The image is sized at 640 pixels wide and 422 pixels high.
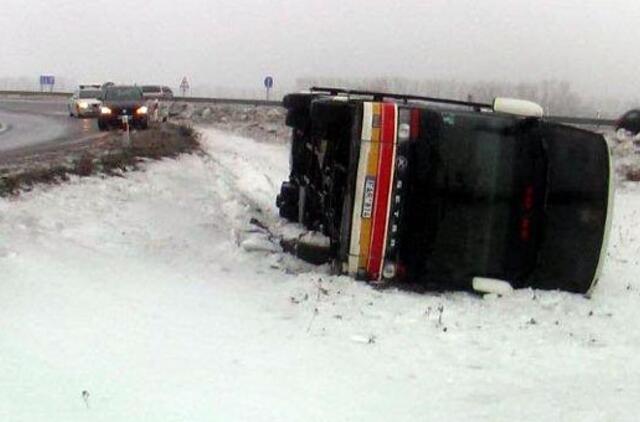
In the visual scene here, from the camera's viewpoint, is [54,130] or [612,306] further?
[54,130]

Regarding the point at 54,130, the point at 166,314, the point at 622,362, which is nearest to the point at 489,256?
the point at 622,362

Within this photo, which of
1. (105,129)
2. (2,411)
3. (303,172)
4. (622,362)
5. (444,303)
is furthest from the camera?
(105,129)

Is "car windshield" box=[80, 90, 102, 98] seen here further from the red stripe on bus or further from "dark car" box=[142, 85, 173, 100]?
the red stripe on bus

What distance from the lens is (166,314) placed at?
5582mm

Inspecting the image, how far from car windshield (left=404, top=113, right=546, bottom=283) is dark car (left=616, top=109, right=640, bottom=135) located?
28807 millimetres

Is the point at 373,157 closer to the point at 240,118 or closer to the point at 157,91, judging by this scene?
the point at 240,118

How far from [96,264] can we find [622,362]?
4.48 meters

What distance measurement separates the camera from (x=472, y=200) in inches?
261

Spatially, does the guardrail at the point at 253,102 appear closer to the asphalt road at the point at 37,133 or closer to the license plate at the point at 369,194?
the license plate at the point at 369,194

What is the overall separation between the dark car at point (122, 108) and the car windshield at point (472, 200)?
19.2 metres

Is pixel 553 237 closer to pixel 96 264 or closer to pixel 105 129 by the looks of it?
pixel 96 264

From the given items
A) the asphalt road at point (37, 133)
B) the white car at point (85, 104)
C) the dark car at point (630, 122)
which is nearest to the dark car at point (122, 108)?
the asphalt road at point (37, 133)

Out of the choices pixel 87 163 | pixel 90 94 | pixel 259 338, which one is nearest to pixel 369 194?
pixel 259 338

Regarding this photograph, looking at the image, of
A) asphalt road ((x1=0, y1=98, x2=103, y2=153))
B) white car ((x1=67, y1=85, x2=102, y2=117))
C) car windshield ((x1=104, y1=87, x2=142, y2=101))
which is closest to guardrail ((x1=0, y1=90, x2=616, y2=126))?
white car ((x1=67, y1=85, x2=102, y2=117))
